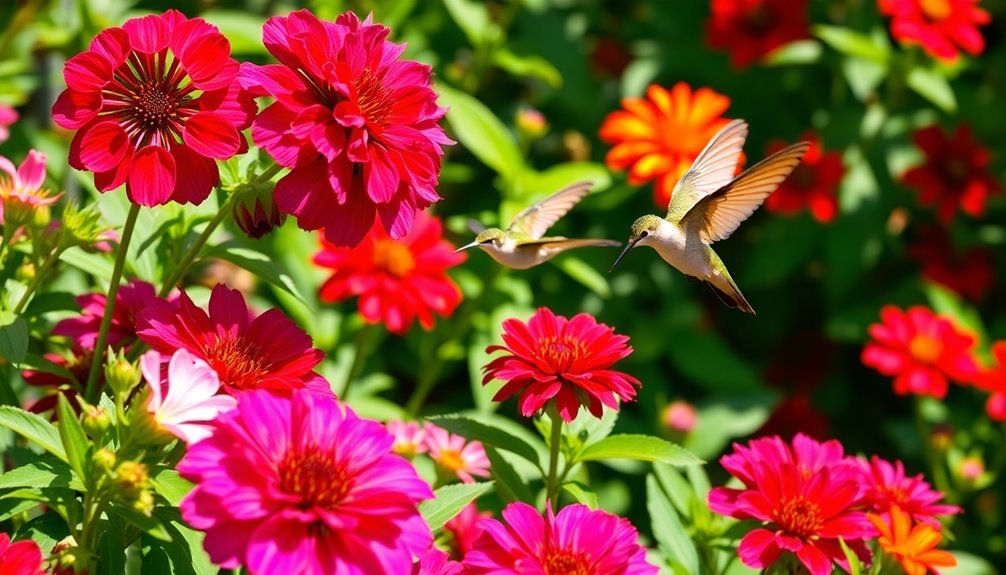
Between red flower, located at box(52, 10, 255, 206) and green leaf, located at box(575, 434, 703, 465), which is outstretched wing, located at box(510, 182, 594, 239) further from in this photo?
red flower, located at box(52, 10, 255, 206)

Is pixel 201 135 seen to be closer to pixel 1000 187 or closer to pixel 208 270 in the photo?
pixel 208 270

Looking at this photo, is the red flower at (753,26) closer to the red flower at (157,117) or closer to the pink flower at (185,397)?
the red flower at (157,117)

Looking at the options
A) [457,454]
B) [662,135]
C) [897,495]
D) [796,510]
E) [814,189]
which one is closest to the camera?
[796,510]

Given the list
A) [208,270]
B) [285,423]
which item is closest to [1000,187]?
[208,270]

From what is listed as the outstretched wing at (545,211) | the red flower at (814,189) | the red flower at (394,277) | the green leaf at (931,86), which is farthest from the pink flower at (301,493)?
the green leaf at (931,86)

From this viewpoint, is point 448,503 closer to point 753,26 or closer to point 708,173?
point 708,173

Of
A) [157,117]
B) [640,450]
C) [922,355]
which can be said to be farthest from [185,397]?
[922,355]
